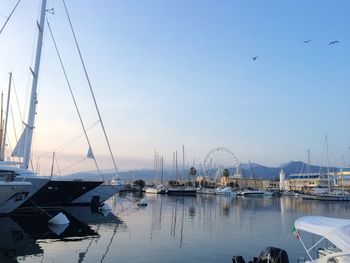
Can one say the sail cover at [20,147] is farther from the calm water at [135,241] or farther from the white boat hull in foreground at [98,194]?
the white boat hull in foreground at [98,194]

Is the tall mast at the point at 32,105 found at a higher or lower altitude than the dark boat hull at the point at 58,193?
higher

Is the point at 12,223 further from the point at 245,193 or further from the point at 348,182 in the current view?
the point at 348,182

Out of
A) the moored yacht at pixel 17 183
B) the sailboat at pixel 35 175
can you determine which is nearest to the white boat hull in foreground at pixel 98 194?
the sailboat at pixel 35 175

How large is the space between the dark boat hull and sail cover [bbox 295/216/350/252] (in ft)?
114

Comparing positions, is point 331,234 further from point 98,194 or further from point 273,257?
point 98,194

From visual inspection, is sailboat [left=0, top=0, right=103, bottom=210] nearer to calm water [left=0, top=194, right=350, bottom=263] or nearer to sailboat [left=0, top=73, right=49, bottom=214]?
sailboat [left=0, top=73, right=49, bottom=214]

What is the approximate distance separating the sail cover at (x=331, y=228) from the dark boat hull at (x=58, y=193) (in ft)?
114

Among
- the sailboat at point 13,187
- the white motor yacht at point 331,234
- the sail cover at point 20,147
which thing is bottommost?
the white motor yacht at point 331,234

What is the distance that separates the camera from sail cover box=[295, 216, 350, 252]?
16891mm

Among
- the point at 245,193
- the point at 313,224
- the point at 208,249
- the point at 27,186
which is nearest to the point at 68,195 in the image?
the point at 27,186

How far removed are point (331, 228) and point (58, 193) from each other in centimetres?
4002

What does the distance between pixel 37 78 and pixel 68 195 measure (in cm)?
1620

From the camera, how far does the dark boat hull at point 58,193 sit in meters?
48.7

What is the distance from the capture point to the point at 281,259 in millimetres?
18359
